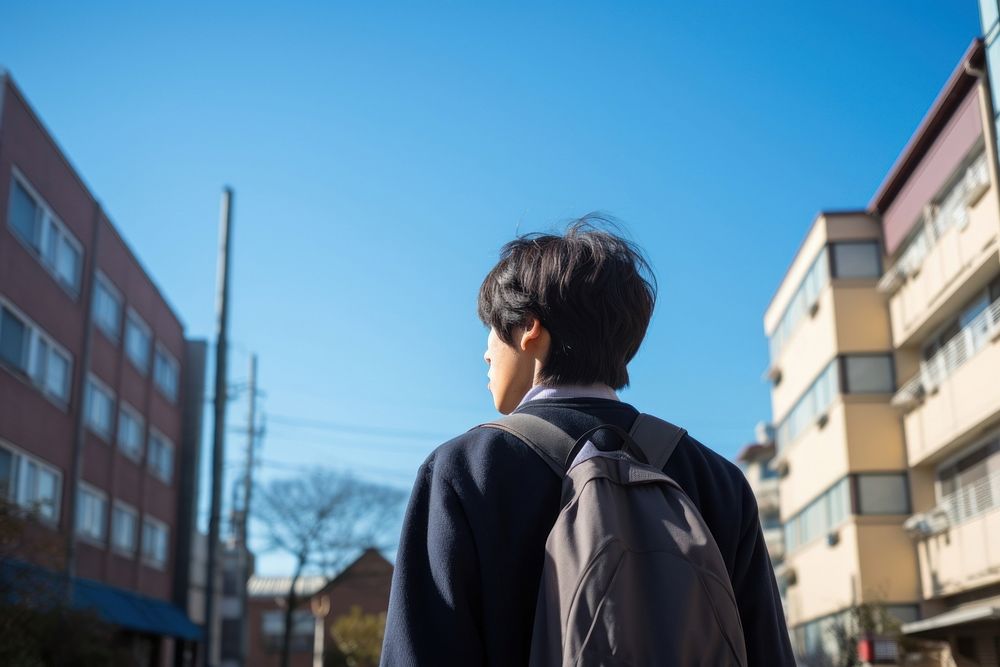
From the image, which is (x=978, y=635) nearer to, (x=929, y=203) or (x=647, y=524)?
(x=929, y=203)

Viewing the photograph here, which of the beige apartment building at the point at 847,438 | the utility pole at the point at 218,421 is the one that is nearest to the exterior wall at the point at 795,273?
the beige apartment building at the point at 847,438

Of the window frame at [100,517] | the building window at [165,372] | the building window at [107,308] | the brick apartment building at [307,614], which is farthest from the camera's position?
the brick apartment building at [307,614]

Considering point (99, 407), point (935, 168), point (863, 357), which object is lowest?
point (99, 407)

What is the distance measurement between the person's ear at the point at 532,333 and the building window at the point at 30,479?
19238 millimetres

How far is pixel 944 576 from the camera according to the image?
2564cm

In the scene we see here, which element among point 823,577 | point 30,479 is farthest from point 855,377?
point 30,479

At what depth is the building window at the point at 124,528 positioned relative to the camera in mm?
30141

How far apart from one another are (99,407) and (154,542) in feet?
→ 25.6

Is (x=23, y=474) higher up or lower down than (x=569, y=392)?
higher up

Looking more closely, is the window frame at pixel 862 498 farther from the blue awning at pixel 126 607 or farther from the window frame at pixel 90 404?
the window frame at pixel 90 404

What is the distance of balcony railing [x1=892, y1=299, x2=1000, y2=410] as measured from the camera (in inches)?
858

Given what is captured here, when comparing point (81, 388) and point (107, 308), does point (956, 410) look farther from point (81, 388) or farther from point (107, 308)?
point (107, 308)

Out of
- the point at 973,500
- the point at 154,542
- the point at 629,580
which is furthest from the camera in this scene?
Result: the point at 154,542

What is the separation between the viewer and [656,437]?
2.28 m
